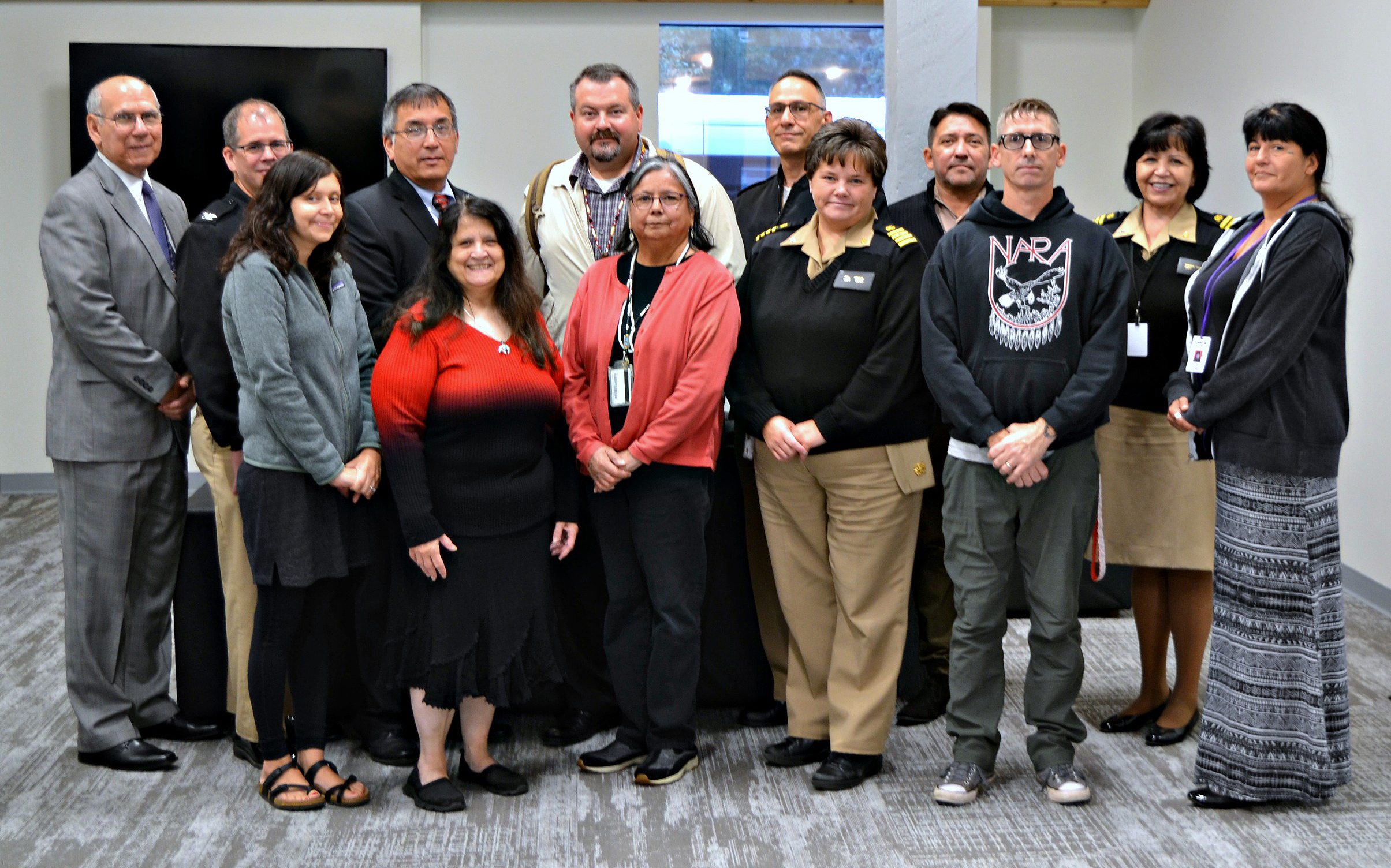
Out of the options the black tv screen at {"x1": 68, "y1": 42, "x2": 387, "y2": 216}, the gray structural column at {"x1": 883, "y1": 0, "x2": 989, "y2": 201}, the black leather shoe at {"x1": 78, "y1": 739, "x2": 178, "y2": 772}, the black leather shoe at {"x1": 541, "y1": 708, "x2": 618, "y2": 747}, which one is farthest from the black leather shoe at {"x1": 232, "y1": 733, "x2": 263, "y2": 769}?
the black tv screen at {"x1": 68, "y1": 42, "x2": 387, "y2": 216}

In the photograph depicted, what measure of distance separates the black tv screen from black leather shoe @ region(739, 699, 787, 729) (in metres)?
4.17

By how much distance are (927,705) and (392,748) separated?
150 cm

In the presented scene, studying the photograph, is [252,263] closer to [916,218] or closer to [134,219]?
[134,219]

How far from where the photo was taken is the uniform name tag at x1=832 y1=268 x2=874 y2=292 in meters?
2.92

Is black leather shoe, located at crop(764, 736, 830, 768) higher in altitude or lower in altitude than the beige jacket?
lower

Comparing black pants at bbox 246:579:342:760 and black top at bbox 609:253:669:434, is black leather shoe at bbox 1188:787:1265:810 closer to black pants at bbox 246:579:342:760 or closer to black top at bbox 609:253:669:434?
black top at bbox 609:253:669:434

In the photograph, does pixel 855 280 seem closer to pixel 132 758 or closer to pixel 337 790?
pixel 337 790

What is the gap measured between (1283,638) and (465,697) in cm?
192

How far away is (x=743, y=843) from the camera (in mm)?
2689

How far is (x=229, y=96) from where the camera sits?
21.3 ft

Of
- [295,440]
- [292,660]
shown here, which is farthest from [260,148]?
[292,660]

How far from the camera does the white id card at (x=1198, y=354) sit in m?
2.87

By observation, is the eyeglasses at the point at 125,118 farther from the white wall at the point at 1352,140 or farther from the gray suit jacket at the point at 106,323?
the white wall at the point at 1352,140

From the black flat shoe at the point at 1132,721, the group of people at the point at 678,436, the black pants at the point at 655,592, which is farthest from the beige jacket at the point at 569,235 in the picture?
the black flat shoe at the point at 1132,721
